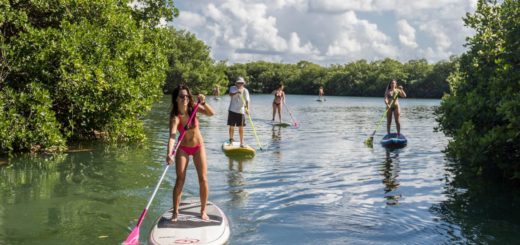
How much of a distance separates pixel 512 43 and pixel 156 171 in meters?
8.68

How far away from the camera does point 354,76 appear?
122 m

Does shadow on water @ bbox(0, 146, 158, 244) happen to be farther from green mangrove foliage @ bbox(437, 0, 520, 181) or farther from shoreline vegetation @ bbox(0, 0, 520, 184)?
green mangrove foliage @ bbox(437, 0, 520, 181)

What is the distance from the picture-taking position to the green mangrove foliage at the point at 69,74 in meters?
13.6

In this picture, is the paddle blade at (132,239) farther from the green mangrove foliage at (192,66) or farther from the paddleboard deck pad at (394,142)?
the green mangrove foliage at (192,66)

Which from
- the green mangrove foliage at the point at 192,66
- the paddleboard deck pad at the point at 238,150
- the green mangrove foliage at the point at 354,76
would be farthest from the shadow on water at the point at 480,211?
the green mangrove foliage at the point at 354,76

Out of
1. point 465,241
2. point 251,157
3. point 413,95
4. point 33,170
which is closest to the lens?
point 465,241

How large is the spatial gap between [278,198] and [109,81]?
320 inches

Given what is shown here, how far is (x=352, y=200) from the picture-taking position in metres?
9.66

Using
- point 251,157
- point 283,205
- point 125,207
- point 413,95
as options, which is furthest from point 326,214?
point 413,95

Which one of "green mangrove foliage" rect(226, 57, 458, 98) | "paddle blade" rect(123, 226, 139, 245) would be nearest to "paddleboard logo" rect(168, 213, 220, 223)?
"paddle blade" rect(123, 226, 139, 245)

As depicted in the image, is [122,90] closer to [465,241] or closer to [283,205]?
[283,205]

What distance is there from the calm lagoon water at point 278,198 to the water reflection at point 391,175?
0.08ft

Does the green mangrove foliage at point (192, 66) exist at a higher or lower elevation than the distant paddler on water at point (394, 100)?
higher

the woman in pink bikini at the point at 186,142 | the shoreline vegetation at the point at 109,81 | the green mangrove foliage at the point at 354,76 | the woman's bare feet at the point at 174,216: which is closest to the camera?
the woman's bare feet at the point at 174,216
